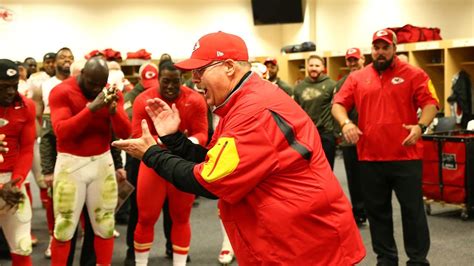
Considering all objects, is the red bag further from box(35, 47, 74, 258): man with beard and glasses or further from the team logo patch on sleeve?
the team logo patch on sleeve

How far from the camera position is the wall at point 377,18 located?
37.1ft

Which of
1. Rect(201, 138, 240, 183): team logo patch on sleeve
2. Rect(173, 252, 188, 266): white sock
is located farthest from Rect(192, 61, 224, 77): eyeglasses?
Rect(173, 252, 188, 266): white sock

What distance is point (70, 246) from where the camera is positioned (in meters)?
4.27

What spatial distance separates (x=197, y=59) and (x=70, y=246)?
237 cm

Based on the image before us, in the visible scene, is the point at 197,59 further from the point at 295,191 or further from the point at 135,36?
the point at 135,36

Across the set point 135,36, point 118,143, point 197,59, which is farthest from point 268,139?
point 135,36

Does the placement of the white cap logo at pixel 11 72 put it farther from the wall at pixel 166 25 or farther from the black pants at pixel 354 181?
the wall at pixel 166 25

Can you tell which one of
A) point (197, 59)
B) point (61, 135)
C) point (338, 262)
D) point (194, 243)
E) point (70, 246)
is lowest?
point (194, 243)

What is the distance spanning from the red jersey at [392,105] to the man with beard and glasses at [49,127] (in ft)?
7.58

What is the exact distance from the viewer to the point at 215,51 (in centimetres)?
233

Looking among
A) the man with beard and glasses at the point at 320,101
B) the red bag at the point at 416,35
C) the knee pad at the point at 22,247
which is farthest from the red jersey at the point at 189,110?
the red bag at the point at 416,35

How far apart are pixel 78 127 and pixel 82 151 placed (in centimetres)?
21

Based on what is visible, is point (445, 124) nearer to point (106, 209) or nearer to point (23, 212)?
point (106, 209)

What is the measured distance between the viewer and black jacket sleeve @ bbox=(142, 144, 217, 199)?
229 centimetres
